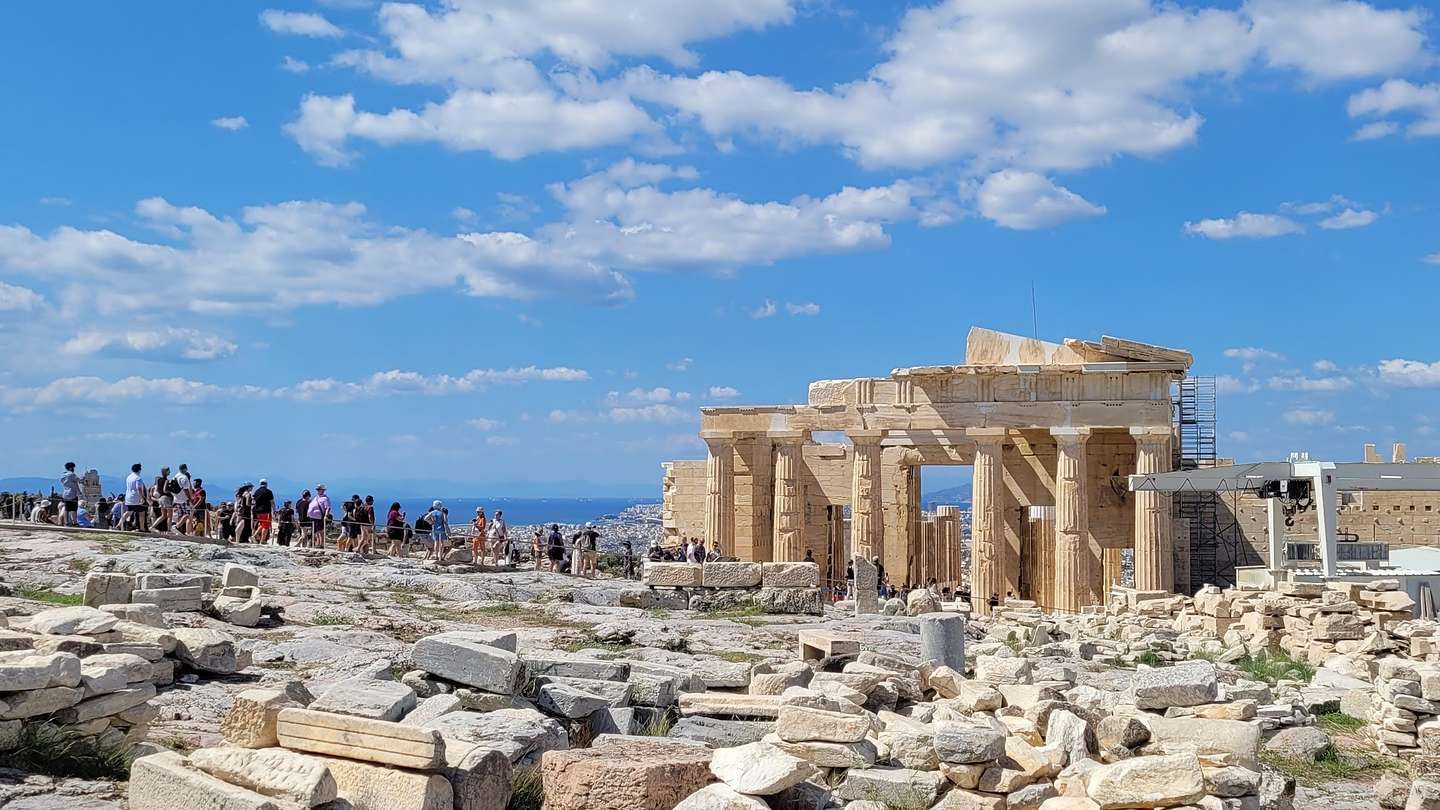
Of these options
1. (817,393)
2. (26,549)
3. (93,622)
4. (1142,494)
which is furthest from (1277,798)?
(817,393)

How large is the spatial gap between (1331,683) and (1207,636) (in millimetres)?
7175

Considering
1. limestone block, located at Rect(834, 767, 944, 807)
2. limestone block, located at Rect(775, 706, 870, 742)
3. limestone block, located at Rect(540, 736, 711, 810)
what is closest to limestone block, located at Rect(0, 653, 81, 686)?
limestone block, located at Rect(540, 736, 711, 810)

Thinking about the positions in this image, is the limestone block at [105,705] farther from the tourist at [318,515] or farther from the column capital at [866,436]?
the column capital at [866,436]

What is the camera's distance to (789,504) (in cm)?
3597

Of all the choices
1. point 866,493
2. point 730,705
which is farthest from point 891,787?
point 866,493

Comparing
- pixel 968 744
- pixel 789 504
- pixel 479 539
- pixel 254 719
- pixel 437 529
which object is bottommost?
pixel 968 744

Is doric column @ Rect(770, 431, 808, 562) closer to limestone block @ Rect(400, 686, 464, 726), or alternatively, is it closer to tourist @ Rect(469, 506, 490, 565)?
tourist @ Rect(469, 506, 490, 565)

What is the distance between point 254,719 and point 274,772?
846mm

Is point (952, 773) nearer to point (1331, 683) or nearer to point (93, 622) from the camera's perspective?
point (93, 622)

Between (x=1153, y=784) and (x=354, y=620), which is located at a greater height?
(x=354, y=620)

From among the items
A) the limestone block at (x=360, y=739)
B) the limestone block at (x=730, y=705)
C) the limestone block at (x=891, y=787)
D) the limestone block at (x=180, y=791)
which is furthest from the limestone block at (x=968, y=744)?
the limestone block at (x=180, y=791)

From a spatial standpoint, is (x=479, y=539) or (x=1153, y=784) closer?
(x=1153, y=784)

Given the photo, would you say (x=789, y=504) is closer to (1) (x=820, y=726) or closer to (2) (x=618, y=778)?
(1) (x=820, y=726)

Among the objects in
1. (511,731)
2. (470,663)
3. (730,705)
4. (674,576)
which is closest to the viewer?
(511,731)
